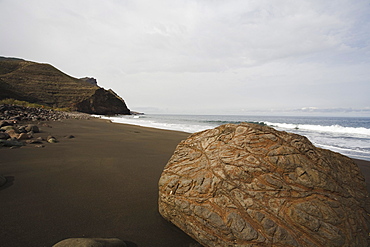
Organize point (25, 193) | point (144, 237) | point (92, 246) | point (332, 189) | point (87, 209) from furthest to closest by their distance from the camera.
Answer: point (25, 193)
point (87, 209)
point (144, 237)
point (332, 189)
point (92, 246)

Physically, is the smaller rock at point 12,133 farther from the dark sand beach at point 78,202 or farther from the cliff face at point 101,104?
the cliff face at point 101,104

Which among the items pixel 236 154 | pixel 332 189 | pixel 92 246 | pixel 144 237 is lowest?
pixel 144 237

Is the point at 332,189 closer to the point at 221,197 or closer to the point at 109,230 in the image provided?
the point at 221,197

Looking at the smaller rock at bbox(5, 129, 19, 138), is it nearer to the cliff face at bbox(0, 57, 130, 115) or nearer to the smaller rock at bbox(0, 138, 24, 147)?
the smaller rock at bbox(0, 138, 24, 147)

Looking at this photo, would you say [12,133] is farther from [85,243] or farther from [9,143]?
[85,243]

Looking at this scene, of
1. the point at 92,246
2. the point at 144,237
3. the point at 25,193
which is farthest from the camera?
the point at 25,193

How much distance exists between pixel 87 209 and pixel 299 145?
238 centimetres

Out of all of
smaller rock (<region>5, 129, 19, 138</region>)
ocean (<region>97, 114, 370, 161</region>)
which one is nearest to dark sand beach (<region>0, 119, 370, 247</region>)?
smaller rock (<region>5, 129, 19, 138</region>)

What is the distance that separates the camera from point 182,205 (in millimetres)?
1748

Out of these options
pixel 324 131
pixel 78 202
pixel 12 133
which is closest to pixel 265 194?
pixel 78 202

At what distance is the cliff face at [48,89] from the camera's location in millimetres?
34869

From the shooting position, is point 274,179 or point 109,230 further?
point 109,230

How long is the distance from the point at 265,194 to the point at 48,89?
47343 mm

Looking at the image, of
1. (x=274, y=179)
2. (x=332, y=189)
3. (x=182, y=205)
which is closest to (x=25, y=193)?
(x=182, y=205)
